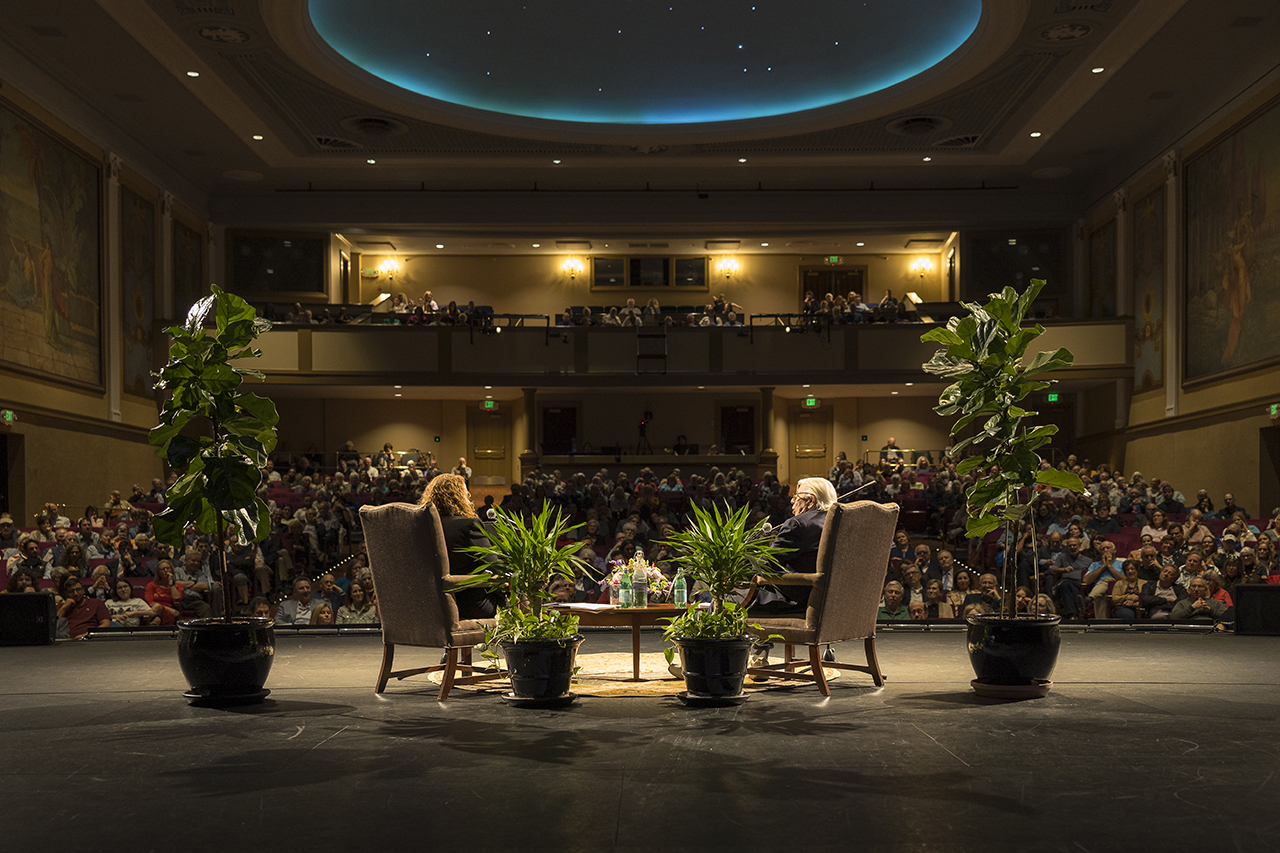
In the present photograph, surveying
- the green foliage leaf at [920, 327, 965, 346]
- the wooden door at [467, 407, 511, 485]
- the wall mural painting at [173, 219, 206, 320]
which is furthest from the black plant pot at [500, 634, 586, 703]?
the wooden door at [467, 407, 511, 485]

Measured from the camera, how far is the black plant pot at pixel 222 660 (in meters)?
4.71

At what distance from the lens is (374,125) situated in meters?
15.0

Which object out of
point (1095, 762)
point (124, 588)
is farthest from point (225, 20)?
point (1095, 762)

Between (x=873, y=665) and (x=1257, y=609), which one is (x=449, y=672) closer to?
(x=873, y=665)

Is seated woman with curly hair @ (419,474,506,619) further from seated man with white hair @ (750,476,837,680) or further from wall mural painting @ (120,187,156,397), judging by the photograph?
wall mural painting @ (120,187,156,397)

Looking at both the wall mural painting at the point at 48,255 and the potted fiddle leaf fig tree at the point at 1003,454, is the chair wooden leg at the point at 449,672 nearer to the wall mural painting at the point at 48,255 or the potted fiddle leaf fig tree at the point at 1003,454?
the potted fiddle leaf fig tree at the point at 1003,454

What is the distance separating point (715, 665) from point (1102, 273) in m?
14.6

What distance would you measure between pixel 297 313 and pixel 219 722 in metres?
14.2

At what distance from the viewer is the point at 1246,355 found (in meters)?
12.6

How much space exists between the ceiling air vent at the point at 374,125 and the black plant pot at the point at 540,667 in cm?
1140

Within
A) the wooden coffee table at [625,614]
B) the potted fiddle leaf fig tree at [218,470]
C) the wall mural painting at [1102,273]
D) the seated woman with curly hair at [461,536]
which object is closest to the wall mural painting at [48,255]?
the potted fiddle leaf fig tree at [218,470]

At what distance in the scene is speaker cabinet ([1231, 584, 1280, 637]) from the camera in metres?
7.32

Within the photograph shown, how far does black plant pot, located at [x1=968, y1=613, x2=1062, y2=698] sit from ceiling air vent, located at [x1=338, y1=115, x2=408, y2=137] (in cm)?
1191

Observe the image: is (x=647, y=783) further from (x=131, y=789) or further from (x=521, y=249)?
(x=521, y=249)
